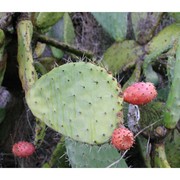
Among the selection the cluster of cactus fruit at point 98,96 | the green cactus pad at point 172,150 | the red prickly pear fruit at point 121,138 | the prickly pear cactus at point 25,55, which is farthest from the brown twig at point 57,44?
the red prickly pear fruit at point 121,138

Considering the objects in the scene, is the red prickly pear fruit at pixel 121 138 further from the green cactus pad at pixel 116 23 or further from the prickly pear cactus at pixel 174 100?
the green cactus pad at pixel 116 23

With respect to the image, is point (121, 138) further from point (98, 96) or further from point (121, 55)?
point (121, 55)

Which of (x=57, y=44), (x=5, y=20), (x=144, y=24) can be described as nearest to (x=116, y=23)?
(x=144, y=24)

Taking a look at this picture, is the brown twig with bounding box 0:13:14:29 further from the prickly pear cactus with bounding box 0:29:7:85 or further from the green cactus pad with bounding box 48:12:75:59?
the green cactus pad with bounding box 48:12:75:59

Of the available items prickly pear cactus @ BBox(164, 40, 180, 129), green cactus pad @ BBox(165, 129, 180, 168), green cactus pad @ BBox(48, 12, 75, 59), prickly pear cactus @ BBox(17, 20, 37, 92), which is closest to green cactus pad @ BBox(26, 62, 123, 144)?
prickly pear cactus @ BBox(17, 20, 37, 92)

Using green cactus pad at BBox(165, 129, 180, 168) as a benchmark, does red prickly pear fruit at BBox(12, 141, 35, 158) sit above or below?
above
